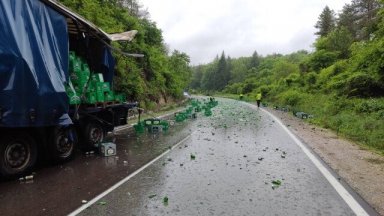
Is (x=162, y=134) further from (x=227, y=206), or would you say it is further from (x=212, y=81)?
(x=212, y=81)

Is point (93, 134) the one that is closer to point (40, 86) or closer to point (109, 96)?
point (109, 96)

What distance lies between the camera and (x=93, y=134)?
12.6 meters

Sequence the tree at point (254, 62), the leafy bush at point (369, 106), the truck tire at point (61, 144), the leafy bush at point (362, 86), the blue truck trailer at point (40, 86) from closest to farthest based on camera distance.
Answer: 1. the blue truck trailer at point (40, 86)
2. the truck tire at point (61, 144)
3. the leafy bush at point (369, 106)
4. the leafy bush at point (362, 86)
5. the tree at point (254, 62)

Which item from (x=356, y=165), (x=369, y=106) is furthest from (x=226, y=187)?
(x=369, y=106)

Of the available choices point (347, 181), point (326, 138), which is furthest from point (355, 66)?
point (347, 181)

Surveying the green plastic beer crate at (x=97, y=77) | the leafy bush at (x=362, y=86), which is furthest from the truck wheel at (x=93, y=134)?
the leafy bush at (x=362, y=86)

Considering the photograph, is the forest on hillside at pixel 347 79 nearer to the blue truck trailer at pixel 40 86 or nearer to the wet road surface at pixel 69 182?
the wet road surface at pixel 69 182

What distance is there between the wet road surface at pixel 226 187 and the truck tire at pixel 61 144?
2392mm

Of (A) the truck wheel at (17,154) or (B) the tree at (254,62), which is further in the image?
(B) the tree at (254,62)

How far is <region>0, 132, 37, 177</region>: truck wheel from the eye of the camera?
26.1 ft

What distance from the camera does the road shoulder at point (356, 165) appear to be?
7.12 meters

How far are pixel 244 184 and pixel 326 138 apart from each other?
9.13 m

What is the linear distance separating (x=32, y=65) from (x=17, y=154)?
1962 millimetres

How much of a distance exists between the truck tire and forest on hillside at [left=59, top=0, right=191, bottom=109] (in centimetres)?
380
